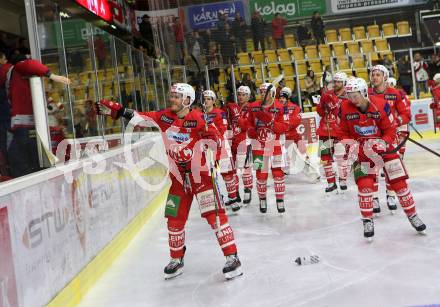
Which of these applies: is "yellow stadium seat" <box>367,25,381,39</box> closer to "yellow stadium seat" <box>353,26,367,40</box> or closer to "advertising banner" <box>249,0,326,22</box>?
"yellow stadium seat" <box>353,26,367,40</box>

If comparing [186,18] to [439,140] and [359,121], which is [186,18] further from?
[359,121]

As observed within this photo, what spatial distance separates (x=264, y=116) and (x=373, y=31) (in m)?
10.7

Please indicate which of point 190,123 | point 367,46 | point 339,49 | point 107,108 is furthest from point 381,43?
point 107,108

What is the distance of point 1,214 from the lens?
303 centimetres

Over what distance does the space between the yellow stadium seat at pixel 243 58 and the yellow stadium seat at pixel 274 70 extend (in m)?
0.63

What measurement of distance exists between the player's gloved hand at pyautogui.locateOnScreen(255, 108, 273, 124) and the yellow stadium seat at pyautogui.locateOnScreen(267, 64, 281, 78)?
7.27m

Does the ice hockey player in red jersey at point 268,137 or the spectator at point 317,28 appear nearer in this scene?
the ice hockey player in red jersey at point 268,137

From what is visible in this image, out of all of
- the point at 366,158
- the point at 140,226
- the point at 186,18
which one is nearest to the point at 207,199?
the point at 366,158

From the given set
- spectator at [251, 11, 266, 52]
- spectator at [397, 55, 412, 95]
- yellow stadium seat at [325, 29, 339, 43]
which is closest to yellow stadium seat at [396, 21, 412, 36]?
yellow stadium seat at [325, 29, 339, 43]

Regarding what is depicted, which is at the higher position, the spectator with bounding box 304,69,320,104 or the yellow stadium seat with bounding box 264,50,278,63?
the yellow stadium seat with bounding box 264,50,278,63

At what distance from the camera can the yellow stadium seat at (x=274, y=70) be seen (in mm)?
13938

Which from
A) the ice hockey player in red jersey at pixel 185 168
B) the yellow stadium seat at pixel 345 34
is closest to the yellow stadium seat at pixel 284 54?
the yellow stadium seat at pixel 345 34

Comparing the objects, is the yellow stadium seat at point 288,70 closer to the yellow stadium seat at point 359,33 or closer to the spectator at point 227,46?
the spectator at point 227,46

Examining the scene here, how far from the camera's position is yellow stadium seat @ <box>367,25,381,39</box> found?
1634cm
